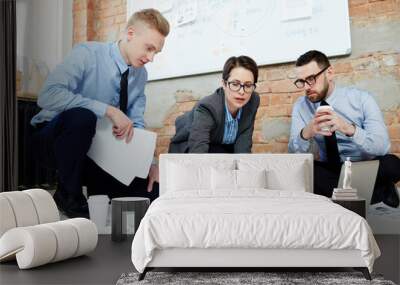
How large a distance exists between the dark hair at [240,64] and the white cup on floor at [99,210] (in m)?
1.92

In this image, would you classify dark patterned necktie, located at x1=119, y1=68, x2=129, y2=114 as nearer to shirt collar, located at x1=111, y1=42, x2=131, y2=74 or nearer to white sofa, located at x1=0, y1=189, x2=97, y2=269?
shirt collar, located at x1=111, y1=42, x2=131, y2=74

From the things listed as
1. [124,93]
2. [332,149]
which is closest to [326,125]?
[332,149]

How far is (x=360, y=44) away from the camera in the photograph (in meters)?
5.41

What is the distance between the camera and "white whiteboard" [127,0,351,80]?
5488mm

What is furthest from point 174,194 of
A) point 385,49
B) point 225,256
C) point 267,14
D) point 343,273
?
point 385,49

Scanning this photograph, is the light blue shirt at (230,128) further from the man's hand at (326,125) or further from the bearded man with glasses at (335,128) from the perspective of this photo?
the man's hand at (326,125)

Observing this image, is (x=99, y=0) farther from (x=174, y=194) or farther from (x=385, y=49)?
(x=385, y=49)

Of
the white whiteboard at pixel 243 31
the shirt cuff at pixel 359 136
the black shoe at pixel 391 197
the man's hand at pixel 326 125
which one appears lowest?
the black shoe at pixel 391 197

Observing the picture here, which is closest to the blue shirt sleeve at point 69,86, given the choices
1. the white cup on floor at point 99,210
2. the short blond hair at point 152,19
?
the short blond hair at point 152,19

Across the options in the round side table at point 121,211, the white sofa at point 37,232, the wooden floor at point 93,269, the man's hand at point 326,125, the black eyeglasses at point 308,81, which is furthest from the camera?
the black eyeglasses at point 308,81

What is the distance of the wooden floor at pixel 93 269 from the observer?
12.3 ft

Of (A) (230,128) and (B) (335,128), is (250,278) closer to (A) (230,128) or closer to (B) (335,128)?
(A) (230,128)

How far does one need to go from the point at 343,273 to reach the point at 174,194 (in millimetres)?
1600

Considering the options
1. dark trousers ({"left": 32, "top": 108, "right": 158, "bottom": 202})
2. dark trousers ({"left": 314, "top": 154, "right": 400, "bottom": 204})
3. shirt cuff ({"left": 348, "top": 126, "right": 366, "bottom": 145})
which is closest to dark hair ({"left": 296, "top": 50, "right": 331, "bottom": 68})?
shirt cuff ({"left": 348, "top": 126, "right": 366, "bottom": 145})
